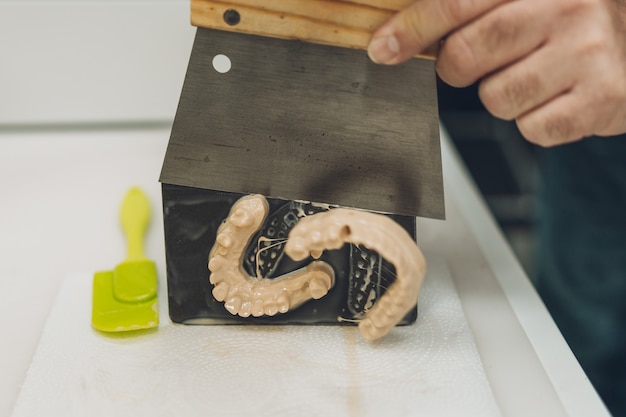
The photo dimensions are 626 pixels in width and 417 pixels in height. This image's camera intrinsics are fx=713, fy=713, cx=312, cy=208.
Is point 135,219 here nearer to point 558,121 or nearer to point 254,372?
point 254,372

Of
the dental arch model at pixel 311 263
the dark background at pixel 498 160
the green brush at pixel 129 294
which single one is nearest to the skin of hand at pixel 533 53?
the dental arch model at pixel 311 263

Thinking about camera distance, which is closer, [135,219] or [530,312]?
[530,312]

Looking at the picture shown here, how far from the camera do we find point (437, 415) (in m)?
0.67

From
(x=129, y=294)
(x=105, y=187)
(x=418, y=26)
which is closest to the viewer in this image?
(x=418, y=26)

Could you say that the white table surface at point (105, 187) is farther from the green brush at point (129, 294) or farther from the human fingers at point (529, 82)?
the human fingers at point (529, 82)

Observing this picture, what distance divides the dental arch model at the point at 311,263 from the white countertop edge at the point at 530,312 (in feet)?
0.57

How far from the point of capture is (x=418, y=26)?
27.0 inches

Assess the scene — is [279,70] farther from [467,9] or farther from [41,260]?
[41,260]

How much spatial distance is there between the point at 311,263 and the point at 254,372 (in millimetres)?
125

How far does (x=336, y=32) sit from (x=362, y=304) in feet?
0.93

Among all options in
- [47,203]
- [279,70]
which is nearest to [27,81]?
[47,203]

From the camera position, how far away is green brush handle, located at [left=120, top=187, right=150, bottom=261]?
889 millimetres

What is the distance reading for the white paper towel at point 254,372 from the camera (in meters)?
0.67

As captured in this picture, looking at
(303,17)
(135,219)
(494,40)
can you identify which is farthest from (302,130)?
(135,219)
